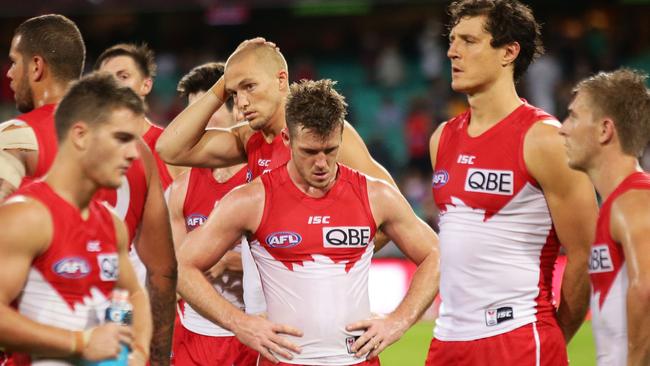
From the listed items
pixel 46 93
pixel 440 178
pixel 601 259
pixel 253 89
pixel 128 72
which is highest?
pixel 128 72

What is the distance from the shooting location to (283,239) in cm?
543

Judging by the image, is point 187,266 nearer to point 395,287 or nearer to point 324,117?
point 324,117

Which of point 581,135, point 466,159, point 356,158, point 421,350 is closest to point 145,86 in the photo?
point 356,158

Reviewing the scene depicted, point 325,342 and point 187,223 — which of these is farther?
point 187,223

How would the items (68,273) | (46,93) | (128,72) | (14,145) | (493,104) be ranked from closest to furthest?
1. (68,273)
2. (14,145)
3. (46,93)
4. (493,104)
5. (128,72)

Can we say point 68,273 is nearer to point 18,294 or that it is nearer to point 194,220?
point 18,294

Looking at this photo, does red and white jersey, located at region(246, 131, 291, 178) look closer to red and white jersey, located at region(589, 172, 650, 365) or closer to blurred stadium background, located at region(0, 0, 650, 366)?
red and white jersey, located at region(589, 172, 650, 365)

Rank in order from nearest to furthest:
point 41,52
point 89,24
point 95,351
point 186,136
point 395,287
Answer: point 95,351 → point 41,52 → point 186,136 → point 395,287 → point 89,24

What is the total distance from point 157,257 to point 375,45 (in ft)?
58.7

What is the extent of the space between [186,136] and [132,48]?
2107 millimetres

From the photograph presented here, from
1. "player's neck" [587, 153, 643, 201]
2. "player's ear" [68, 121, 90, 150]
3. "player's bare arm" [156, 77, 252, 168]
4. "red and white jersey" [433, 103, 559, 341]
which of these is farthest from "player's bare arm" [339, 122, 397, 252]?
"player's ear" [68, 121, 90, 150]

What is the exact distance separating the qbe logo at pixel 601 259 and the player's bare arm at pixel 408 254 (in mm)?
1089

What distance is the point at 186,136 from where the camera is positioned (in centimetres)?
660

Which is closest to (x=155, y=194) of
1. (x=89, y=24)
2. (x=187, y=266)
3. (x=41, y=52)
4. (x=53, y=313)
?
(x=187, y=266)
